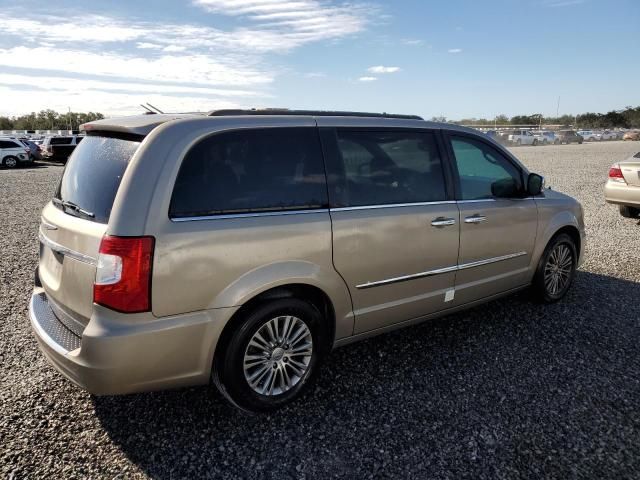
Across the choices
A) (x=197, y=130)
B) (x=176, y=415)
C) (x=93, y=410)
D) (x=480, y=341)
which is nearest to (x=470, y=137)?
(x=480, y=341)

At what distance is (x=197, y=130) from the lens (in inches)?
107

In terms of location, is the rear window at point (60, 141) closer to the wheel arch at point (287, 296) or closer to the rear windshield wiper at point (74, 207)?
the rear windshield wiper at point (74, 207)

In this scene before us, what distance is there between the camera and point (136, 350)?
8.21 ft

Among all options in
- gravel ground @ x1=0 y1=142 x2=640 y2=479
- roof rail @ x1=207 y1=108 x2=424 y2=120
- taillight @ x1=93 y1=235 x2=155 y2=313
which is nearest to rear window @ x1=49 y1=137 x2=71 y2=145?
gravel ground @ x1=0 y1=142 x2=640 y2=479

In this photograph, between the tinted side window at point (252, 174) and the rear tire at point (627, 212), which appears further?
the rear tire at point (627, 212)

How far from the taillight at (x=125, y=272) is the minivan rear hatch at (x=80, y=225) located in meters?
0.09

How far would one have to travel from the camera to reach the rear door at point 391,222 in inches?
126

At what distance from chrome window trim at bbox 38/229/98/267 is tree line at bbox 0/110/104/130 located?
74.7 metres

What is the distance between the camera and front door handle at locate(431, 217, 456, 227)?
362 centimetres

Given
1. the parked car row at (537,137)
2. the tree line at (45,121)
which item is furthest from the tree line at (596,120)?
the tree line at (45,121)

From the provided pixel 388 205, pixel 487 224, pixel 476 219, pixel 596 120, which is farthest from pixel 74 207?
pixel 596 120

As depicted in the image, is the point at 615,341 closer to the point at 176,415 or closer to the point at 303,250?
the point at 303,250

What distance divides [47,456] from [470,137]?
3.75 metres

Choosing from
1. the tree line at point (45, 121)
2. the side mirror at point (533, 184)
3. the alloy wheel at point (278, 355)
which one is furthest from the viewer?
the tree line at point (45, 121)
